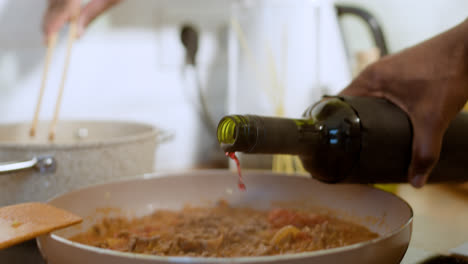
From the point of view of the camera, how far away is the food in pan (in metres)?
0.53

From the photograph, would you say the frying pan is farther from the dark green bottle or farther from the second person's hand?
the second person's hand

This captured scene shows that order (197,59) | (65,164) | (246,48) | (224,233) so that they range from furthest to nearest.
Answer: (197,59) → (246,48) → (65,164) → (224,233)

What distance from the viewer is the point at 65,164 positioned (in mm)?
708

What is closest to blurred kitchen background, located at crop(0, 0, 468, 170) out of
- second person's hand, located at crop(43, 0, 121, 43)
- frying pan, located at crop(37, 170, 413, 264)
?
second person's hand, located at crop(43, 0, 121, 43)

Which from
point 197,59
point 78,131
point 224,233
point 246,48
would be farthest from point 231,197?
point 197,59

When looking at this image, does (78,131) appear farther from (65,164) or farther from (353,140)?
(353,140)

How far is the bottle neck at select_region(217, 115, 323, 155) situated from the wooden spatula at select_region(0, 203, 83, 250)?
19cm

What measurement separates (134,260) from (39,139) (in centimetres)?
65

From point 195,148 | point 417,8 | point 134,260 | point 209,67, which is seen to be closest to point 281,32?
point 209,67

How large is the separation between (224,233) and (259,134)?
0.54ft

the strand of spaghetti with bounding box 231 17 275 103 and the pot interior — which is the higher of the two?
the strand of spaghetti with bounding box 231 17 275 103

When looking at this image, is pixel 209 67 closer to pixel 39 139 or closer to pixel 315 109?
pixel 39 139

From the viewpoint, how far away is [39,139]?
93 cm

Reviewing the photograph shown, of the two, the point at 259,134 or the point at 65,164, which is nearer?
the point at 259,134
